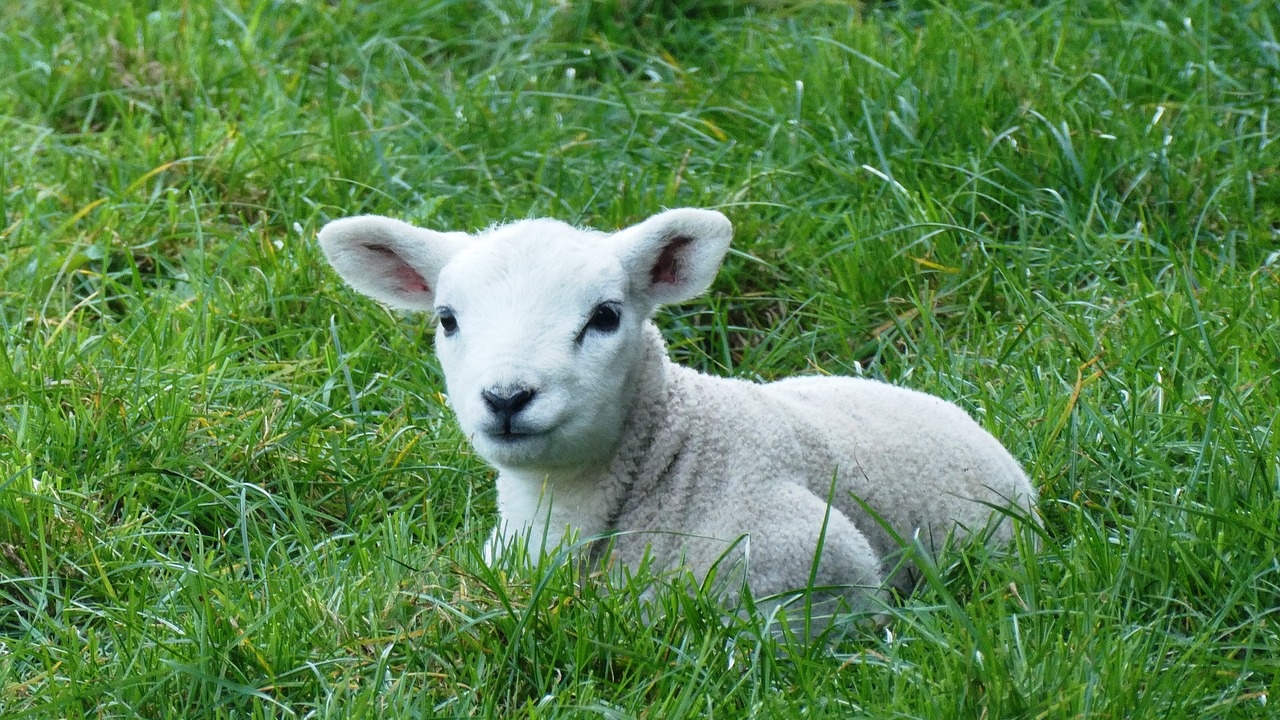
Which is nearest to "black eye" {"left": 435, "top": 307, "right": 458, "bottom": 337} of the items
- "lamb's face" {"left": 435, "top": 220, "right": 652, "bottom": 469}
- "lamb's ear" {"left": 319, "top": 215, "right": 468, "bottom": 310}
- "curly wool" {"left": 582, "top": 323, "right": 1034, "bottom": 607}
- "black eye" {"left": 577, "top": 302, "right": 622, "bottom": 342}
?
"lamb's face" {"left": 435, "top": 220, "right": 652, "bottom": 469}

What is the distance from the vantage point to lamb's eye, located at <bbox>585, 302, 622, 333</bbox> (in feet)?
13.1

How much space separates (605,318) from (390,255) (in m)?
0.77

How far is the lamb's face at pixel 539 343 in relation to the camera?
375cm

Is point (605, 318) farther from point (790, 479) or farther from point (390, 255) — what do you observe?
point (390, 255)

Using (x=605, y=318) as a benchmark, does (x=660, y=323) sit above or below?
below

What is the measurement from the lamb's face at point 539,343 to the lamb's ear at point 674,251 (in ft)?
0.24

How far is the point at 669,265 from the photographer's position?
4.32 m

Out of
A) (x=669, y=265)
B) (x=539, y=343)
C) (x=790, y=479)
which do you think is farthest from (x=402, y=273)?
(x=790, y=479)

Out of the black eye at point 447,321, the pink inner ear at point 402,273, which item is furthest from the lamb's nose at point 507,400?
the pink inner ear at point 402,273

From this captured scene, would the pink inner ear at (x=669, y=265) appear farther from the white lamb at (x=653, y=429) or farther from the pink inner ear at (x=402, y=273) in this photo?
the pink inner ear at (x=402, y=273)

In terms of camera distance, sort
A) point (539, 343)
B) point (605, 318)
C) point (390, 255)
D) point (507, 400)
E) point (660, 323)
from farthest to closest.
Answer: point (660, 323)
point (390, 255)
point (605, 318)
point (539, 343)
point (507, 400)

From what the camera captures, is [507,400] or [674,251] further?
[674,251]

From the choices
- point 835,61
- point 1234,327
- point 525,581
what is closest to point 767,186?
point 835,61

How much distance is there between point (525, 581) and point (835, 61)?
352cm
